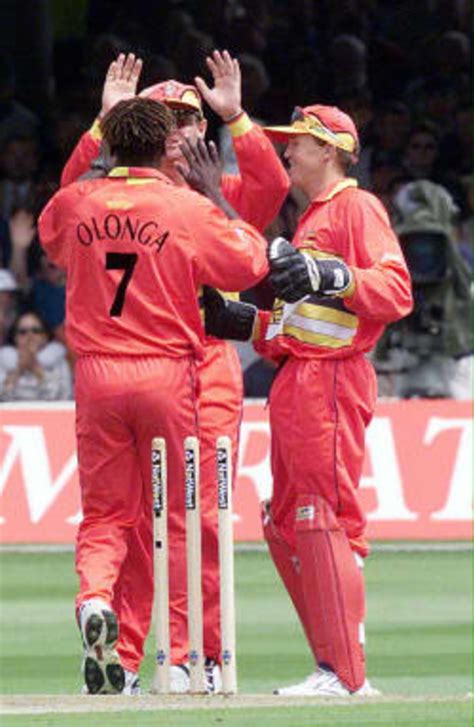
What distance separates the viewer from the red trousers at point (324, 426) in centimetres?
1010

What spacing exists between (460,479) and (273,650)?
4.58m

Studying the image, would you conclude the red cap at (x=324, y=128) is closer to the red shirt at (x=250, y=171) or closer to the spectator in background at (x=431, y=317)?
the red shirt at (x=250, y=171)

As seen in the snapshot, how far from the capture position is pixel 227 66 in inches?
403

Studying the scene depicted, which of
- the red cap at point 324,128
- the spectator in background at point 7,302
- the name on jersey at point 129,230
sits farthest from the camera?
the spectator in background at point 7,302

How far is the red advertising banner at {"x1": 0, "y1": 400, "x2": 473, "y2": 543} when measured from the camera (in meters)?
17.0

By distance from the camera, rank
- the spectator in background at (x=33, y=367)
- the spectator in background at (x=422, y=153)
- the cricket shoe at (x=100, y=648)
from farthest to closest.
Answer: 1. the spectator in background at (x=422, y=153)
2. the spectator in background at (x=33, y=367)
3. the cricket shoe at (x=100, y=648)

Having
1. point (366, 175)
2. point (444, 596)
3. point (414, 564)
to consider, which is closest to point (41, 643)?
point (444, 596)

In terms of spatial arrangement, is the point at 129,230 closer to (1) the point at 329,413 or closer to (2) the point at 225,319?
(2) the point at 225,319

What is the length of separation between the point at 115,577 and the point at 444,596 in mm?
5417

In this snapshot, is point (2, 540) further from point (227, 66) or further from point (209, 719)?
point (209, 719)

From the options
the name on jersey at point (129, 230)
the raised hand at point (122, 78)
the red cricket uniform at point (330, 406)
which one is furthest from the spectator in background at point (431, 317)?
the name on jersey at point (129, 230)

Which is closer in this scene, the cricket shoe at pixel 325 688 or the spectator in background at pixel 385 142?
the cricket shoe at pixel 325 688

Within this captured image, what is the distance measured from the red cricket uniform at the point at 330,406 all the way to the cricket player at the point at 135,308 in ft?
1.69


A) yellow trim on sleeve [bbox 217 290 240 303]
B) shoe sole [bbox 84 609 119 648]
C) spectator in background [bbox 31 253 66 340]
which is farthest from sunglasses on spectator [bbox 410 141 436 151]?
shoe sole [bbox 84 609 119 648]
